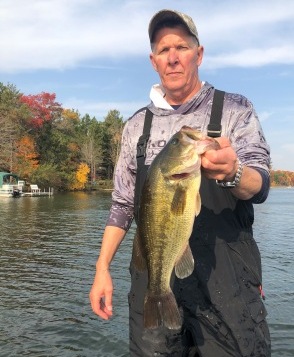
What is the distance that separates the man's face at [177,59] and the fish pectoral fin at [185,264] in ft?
4.45

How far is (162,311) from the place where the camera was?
3.00 m

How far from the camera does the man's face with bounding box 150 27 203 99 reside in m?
3.43

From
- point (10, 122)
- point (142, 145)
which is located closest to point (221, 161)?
point (142, 145)

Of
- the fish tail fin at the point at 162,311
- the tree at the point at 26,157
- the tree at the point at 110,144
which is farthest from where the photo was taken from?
the tree at the point at 110,144

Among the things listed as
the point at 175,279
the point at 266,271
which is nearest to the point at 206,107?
the point at 175,279

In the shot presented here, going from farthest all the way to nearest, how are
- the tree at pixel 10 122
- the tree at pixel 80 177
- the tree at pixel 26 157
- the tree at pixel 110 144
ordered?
the tree at pixel 110 144 → the tree at pixel 80 177 → the tree at pixel 26 157 → the tree at pixel 10 122

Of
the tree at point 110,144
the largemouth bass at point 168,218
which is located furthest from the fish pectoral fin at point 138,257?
the tree at point 110,144

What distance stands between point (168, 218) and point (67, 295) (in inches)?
339

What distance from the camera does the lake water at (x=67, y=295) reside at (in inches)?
306

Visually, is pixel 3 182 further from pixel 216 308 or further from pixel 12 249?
pixel 216 308

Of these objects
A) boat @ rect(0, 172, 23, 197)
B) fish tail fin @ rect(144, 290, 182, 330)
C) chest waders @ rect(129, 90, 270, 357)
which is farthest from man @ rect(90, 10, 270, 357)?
boat @ rect(0, 172, 23, 197)

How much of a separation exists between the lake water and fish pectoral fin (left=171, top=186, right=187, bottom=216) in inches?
219

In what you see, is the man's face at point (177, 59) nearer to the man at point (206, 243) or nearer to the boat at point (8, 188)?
the man at point (206, 243)

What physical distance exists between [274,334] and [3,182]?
48377 mm
